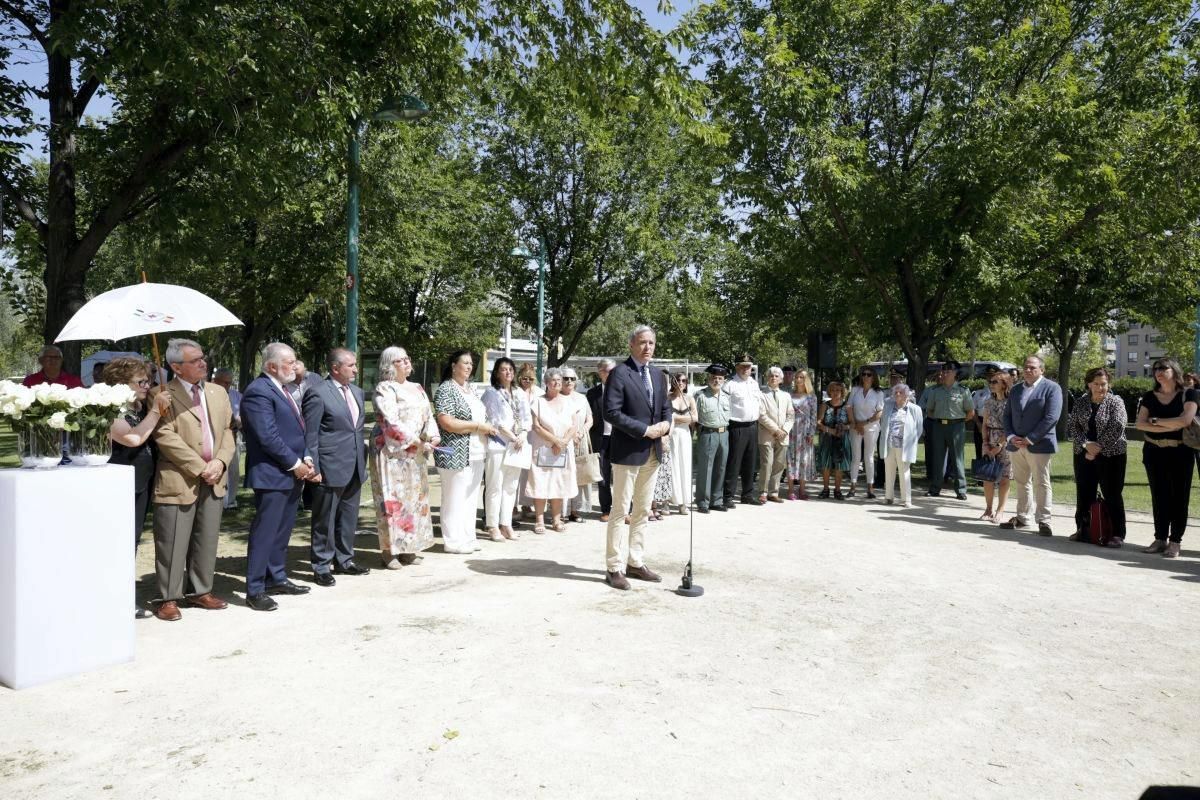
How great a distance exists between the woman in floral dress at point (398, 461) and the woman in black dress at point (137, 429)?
74.9 inches

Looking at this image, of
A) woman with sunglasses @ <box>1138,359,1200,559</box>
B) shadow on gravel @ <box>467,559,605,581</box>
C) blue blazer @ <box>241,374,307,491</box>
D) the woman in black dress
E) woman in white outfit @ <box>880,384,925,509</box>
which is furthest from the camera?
woman in white outfit @ <box>880,384,925,509</box>

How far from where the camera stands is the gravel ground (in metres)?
3.65

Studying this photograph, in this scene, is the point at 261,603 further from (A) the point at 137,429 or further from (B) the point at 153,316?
(B) the point at 153,316

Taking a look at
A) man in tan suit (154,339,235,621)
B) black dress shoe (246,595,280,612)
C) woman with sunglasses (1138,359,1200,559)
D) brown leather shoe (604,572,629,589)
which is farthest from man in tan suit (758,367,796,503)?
man in tan suit (154,339,235,621)

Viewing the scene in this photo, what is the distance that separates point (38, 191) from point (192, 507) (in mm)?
6894

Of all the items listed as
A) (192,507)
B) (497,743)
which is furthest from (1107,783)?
(192,507)

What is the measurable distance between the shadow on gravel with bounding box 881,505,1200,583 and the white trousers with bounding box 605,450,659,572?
4.77 meters

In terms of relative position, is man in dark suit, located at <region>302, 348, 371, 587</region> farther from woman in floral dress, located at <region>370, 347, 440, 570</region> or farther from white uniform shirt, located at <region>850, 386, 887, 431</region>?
white uniform shirt, located at <region>850, 386, 887, 431</region>

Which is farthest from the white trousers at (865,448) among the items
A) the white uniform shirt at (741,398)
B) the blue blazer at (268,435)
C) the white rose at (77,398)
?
the white rose at (77,398)

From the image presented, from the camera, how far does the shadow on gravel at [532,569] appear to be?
7.44 m

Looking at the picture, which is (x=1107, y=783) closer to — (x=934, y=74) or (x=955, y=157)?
(x=955, y=157)

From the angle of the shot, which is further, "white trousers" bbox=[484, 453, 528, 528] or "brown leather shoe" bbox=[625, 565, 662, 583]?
"white trousers" bbox=[484, 453, 528, 528]

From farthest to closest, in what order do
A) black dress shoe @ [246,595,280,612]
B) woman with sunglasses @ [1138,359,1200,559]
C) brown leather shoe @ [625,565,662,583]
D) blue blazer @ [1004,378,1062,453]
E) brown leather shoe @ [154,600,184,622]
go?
blue blazer @ [1004,378,1062,453] < woman with sunglasses @ [1138,359,1200,559] < brown leather shoe @ [625,565,662,583] < black dress shoe @ [246,595,280,612] < brown leather shoe @ [154,600,184,622]

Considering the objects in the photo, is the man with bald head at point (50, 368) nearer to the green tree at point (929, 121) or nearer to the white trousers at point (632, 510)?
the white trousers at point (632, 510)
